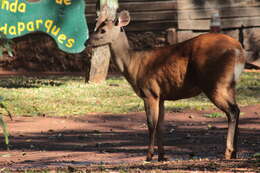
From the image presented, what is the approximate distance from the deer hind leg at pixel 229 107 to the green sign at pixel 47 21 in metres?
9.35

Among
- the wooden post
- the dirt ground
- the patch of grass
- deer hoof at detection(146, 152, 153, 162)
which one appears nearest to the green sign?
the wooden post

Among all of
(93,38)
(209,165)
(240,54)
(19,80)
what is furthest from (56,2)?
(209,165)

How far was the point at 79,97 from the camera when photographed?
15.5m

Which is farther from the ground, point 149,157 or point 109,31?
point 109,31

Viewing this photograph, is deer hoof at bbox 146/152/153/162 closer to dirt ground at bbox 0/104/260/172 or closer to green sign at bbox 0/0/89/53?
dirt ground at bbox 0/104/260/172

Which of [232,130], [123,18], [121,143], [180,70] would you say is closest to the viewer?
[232,130]

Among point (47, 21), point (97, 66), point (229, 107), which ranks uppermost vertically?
point (47, 21)

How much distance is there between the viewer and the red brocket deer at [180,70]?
852cm

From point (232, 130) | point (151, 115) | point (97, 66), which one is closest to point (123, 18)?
point (151, 115)

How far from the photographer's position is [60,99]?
1527cm

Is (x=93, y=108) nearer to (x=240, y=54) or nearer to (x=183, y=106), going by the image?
(x=183, y=106)

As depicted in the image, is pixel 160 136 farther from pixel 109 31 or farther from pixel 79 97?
pixel 79 97

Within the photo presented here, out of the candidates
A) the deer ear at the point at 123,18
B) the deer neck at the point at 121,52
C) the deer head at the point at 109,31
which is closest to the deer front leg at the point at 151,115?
the deer neck at the point at 121,52

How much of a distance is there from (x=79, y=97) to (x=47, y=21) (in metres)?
3.01
